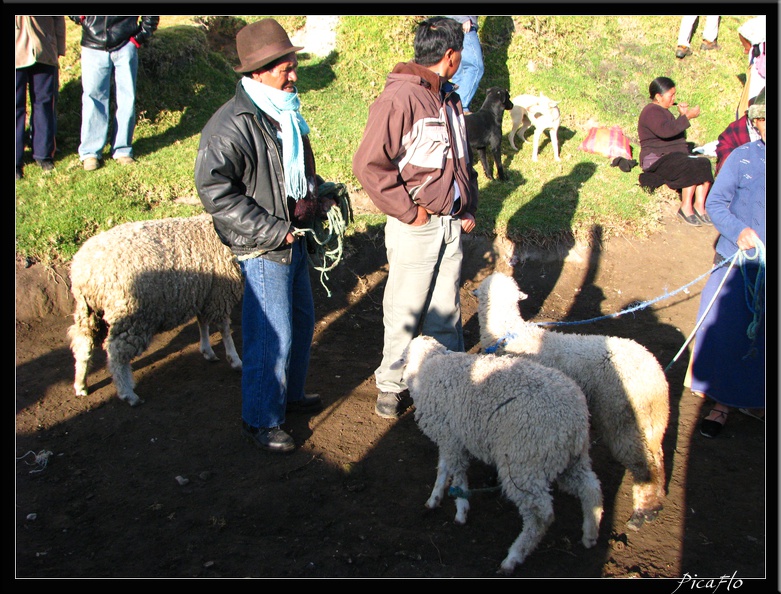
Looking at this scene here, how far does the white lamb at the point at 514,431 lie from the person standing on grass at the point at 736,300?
1744 millimetres

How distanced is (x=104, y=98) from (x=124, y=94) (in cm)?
23

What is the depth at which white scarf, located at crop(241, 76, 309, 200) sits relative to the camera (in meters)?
3.56

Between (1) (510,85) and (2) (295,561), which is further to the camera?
(1) (510,85)

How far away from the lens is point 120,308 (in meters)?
4.41

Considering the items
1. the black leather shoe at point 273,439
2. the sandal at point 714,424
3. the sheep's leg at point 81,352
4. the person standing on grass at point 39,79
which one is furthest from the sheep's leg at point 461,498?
the person standing on grass at point 39,79

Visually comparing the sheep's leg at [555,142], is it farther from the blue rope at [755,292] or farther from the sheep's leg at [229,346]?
the sheep's leg at [229,346]

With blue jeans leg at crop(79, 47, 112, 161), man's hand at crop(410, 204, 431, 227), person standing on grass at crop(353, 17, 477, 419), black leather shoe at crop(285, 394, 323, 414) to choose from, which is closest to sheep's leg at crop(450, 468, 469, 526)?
person standing on grass at crop(353, 17, 477, 419)

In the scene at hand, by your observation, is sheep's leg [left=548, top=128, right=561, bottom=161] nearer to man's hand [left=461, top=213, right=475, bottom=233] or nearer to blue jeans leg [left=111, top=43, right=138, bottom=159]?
man's hand [left=461, top=213, right=475, bottom=233]

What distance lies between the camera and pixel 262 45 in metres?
3.47

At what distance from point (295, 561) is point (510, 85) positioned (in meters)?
9.69

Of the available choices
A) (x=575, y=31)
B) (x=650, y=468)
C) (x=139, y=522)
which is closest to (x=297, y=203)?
(x=139, y=522)

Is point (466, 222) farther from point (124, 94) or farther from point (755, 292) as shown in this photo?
point (124, 94)

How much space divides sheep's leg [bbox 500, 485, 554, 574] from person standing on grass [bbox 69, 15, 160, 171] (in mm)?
6192

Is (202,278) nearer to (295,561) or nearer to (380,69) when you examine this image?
(295,561)
